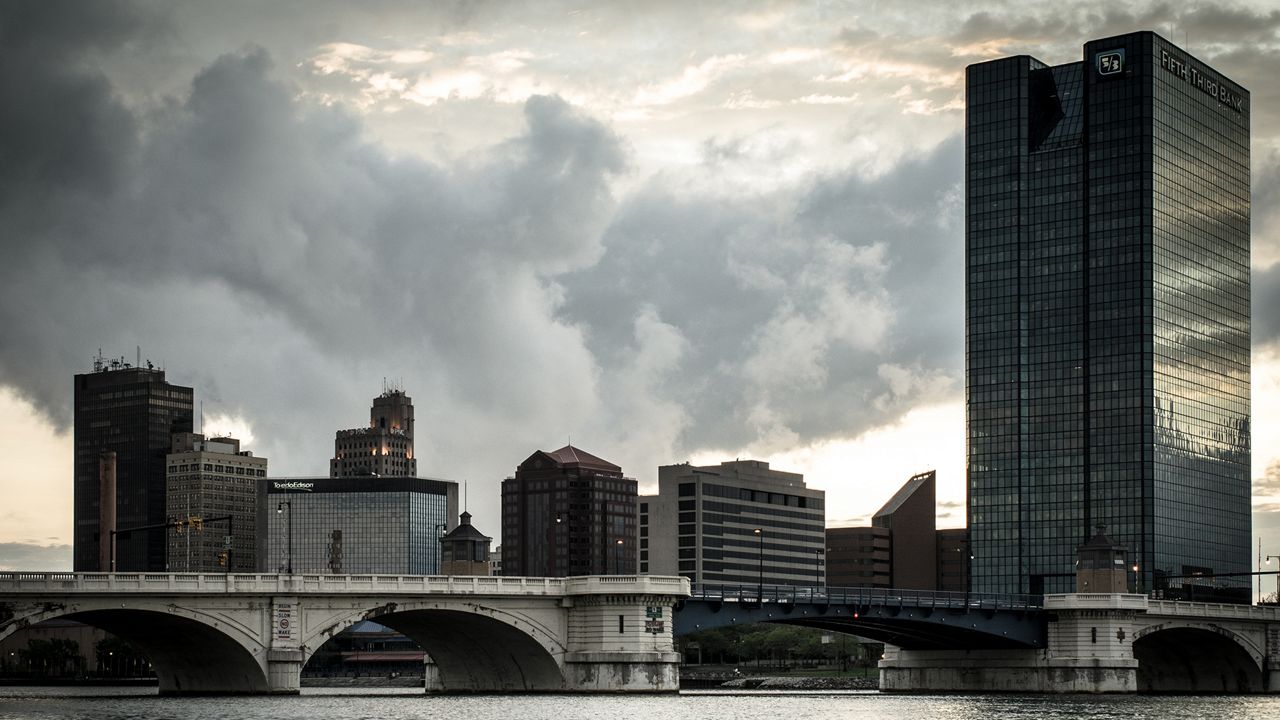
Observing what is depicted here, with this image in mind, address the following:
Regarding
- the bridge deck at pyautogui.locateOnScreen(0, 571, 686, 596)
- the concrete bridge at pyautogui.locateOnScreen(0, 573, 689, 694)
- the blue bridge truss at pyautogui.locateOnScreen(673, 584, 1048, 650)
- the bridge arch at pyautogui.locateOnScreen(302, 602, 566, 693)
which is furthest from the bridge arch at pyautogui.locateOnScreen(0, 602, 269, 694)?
the blue bridge truss at pyautogui.locateOnScreen(673, 584, 1048, 650)

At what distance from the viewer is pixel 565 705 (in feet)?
436

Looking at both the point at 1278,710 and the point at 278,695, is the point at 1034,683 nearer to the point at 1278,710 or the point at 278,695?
the point at 1278,710

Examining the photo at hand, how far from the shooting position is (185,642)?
14862 centimetres

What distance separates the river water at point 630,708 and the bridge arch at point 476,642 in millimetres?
4222

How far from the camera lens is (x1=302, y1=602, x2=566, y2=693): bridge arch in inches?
5738

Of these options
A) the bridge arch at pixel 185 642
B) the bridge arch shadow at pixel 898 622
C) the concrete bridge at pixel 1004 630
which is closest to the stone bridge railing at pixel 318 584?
the bridge arch at pixel 185 642

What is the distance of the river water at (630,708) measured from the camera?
12319 centimetres

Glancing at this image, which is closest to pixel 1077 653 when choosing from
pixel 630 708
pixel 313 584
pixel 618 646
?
pixel 618 646

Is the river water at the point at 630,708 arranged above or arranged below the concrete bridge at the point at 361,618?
below

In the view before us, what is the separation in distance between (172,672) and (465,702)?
85.5ft

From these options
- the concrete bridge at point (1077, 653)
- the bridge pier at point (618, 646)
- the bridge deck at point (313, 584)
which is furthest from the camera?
the concrete bridge at point (1077, 653)

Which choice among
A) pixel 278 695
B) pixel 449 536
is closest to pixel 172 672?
pixel 278 695

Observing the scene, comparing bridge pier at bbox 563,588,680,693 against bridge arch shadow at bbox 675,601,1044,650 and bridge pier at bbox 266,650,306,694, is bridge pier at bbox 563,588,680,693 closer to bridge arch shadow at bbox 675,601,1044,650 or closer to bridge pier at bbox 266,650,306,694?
bridge arch shadow at bbox 675,601,1044,650

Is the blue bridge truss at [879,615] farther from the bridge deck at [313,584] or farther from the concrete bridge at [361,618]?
the bridge deck at [313,584]
